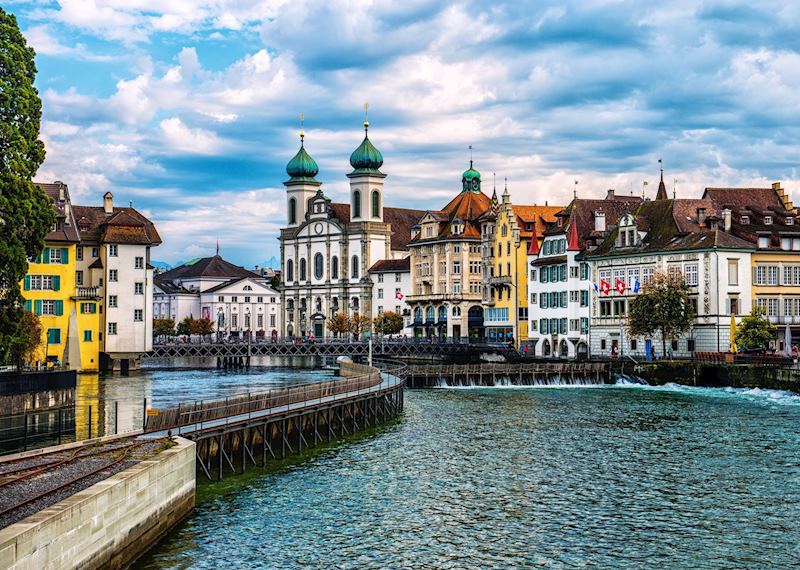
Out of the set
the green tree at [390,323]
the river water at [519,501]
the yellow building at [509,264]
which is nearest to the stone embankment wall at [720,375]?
the river water at [519,501]

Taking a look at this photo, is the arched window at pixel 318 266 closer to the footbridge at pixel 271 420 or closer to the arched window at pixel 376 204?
the arched window at pixel 376 204

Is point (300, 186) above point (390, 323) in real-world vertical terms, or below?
above

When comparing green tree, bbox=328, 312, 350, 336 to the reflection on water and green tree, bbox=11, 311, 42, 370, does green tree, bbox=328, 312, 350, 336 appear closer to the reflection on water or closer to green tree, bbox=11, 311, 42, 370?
the reflection on water

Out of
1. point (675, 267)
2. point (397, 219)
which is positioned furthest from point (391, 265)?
point (675, 267)

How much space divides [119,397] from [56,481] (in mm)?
45626

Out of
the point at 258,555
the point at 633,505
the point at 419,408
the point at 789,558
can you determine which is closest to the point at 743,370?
the point at 419,408

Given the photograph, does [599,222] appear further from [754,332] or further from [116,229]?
[116,229]

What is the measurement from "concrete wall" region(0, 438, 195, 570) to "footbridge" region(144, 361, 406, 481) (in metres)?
5.08

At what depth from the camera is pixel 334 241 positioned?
17512cm

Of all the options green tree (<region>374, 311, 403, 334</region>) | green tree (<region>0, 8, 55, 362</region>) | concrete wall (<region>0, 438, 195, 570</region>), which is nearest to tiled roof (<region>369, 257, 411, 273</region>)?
green tree (<region>374, 311, 403, 334</region>)

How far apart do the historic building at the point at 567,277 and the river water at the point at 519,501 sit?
4634 cm

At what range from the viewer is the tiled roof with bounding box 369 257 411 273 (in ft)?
538

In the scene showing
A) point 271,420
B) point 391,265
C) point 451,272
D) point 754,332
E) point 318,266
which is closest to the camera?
point 271,420

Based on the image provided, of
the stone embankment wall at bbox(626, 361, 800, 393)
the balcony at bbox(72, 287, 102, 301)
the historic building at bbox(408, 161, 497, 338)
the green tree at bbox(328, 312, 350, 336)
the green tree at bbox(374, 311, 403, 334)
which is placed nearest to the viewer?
the stone embankment wall at bbox(626, 361, 800, 393)
